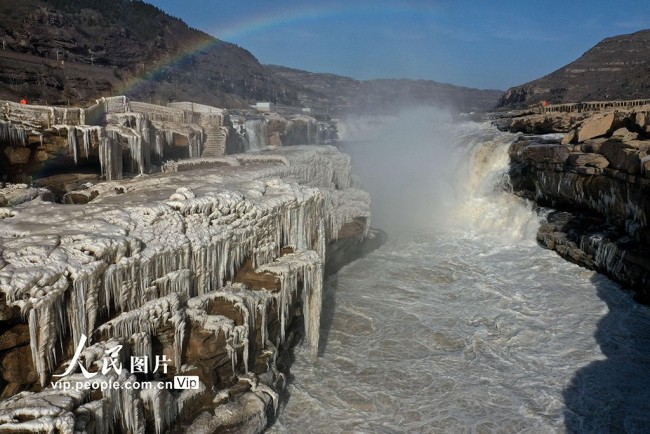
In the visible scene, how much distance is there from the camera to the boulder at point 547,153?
51.6ft

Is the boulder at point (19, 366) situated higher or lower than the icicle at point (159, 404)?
higher

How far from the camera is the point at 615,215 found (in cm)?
1346

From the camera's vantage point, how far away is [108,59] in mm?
45250

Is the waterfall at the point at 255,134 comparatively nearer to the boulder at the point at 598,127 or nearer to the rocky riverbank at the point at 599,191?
the rocky riverbank at the point at 599,191

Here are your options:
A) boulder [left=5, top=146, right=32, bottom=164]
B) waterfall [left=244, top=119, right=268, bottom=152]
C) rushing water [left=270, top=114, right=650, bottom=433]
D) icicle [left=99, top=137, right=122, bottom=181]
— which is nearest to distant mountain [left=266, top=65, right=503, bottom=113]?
waterfall [left=244, top=119, right=268, bottom=152]

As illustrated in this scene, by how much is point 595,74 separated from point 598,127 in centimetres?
4964

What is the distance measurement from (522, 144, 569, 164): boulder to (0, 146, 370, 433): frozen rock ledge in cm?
1012

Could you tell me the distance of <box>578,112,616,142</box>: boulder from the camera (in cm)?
1527

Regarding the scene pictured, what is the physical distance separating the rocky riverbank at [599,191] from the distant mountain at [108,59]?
17.8 m

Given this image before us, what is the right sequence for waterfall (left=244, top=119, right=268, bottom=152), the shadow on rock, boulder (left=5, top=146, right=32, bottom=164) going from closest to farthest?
the shadow on rock < boulder (left=5, top=146, right=32, bottom=164) < waterfall (left=244, top=119, right=268, bottom=152)

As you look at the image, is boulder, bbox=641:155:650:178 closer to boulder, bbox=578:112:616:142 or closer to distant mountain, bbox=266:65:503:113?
boulder, bbox=578:112:616:142

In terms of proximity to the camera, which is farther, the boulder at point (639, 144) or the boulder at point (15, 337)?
the boulder at point (639, 144)

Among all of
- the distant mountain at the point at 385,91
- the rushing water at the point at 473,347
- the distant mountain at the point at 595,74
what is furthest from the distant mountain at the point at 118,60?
the distant mountain at the point at 595,74

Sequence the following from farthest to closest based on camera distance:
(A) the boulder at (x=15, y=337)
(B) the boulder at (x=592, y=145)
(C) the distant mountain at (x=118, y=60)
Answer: (C) the distant mountain at (x=118, y=60), (B) the boulder at (x=592, y=145), (A) the boulder at (x=15, y=337)
